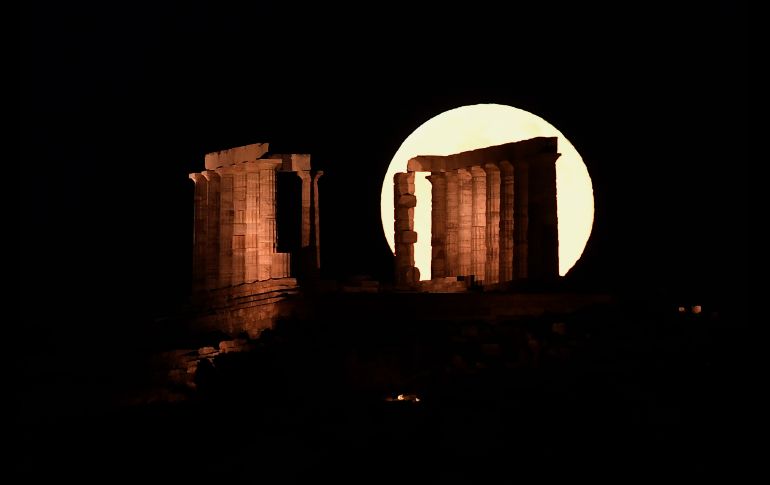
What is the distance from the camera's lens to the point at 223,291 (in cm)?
4088

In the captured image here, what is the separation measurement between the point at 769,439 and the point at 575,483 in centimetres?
421

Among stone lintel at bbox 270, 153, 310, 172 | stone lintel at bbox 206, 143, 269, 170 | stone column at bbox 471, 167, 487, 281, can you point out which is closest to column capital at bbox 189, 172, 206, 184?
stone lintel at bbox 206, 143, 269, 170

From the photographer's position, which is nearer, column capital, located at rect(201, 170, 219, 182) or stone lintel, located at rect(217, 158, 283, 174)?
stone lintel, located at rect(217, 158, 283, 174)

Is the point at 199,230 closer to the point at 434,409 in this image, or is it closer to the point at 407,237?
the point at 407,237

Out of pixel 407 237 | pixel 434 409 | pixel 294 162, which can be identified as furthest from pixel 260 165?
pixel 434 409

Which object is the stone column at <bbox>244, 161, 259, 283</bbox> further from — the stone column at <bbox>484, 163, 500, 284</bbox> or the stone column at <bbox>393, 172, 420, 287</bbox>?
the stone column at <bbox>484, 163, 500, 284</bbox>

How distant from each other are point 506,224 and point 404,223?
116 inches

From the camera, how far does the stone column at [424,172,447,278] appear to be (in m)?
42.3

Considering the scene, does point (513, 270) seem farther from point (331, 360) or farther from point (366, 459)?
point (366, 459)

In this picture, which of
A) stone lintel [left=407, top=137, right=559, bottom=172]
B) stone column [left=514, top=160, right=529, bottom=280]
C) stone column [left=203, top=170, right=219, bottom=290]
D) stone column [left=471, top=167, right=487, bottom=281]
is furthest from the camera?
stone column [left=203, top=170, right=219, bottom=290]

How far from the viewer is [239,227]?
41.0 metres

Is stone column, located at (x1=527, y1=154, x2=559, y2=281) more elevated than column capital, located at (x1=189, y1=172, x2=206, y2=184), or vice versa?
column capital, located at (x1=189, y1=172, x2=206, y2=184)

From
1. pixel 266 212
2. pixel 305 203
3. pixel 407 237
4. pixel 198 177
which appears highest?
pixel 198 177

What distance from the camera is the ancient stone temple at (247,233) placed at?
3988 centimetres
